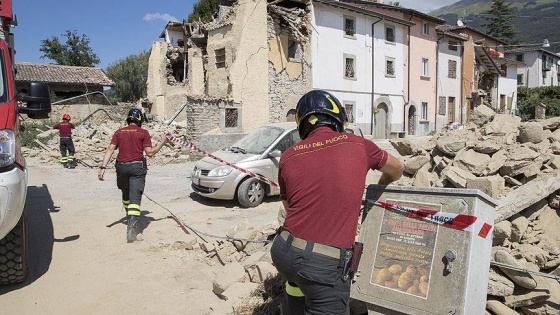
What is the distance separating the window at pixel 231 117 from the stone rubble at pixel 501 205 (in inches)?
585

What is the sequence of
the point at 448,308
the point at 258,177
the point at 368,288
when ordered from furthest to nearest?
the point at 258,177, the point at 368,288, the point at 448,308

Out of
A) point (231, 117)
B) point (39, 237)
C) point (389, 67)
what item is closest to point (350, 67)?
point (389, 67)

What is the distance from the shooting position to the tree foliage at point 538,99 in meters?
37.9

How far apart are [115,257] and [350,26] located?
23.2 m

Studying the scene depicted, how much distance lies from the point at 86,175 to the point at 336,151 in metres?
12.7

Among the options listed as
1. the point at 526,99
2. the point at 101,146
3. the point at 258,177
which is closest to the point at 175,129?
the point at 101,146

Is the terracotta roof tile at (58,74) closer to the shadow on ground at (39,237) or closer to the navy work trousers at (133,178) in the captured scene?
the shadow on ground at (39,237)

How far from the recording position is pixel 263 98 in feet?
70.7

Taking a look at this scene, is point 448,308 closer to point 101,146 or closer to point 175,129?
point 101,146

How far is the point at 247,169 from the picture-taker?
8.28 metres

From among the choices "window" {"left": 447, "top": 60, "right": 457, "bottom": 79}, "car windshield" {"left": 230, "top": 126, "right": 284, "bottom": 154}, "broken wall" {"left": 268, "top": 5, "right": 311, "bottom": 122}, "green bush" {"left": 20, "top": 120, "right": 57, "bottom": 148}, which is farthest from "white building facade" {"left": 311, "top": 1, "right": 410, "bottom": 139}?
"car windshield" {"left": 230, "top": 126, "right": 284, "bottom": 154}

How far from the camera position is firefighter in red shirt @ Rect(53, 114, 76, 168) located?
14273mm

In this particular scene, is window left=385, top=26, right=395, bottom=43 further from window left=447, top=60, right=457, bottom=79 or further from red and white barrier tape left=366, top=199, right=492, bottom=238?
red and white barrier tape left=366, top=199, right=492, bottom=238

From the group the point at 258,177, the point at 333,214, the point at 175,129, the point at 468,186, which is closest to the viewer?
the point at 333,214
